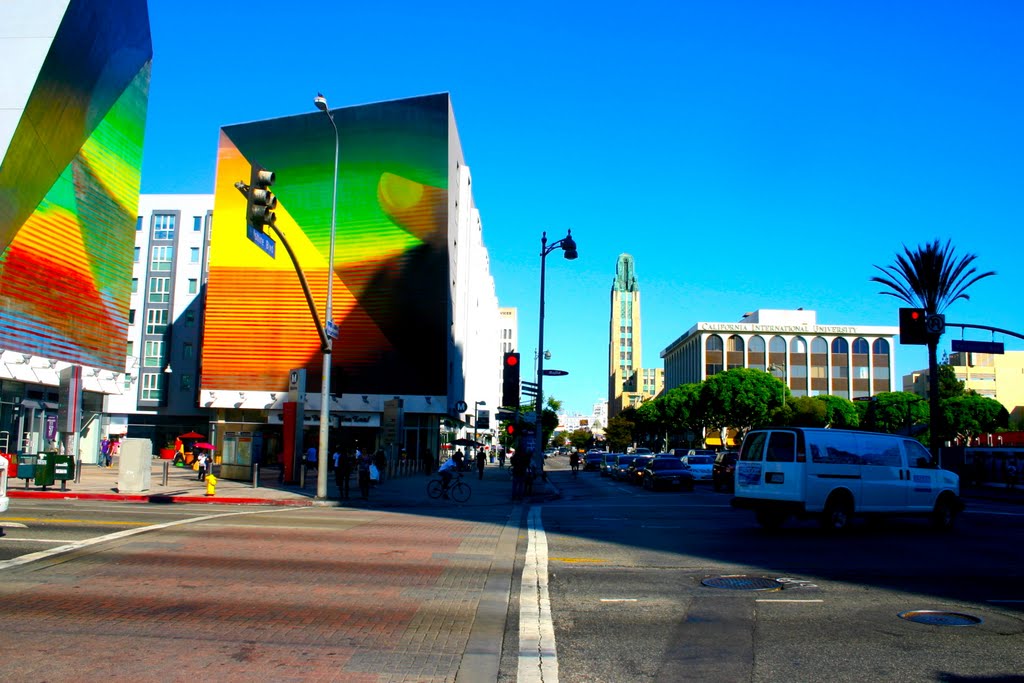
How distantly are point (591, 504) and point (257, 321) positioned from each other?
41.5m

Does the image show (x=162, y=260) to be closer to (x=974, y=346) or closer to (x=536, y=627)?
(x=974, y=346)

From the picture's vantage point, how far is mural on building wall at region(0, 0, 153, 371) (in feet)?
115

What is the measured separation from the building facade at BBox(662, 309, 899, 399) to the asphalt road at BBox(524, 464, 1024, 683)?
103m

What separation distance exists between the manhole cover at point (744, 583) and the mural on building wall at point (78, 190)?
107ft

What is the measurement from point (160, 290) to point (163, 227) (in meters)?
5.73

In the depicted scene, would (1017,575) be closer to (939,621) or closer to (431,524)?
(939,621)

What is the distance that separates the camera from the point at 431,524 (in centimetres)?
1808

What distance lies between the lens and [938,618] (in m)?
8.61

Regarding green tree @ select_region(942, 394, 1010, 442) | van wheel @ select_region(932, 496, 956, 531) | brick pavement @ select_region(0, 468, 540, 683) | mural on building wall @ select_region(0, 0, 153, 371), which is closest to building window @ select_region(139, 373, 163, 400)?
mural on building wall @ select_region(0, 0, 153, 371)

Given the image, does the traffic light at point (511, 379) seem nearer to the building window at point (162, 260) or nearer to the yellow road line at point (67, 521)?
the yellow road line at point (67, 521)

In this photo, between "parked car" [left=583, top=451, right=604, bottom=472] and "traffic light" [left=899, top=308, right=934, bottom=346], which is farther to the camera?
"parked car" [left=583, top=451, right=604, bottom=472]

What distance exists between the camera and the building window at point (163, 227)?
A: 73.8m

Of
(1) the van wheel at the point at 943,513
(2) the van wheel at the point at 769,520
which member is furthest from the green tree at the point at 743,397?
(2) the van wheel at the point at 769,520

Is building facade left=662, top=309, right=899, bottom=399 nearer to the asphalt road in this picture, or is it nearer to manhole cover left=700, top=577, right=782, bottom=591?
the asphalt road
